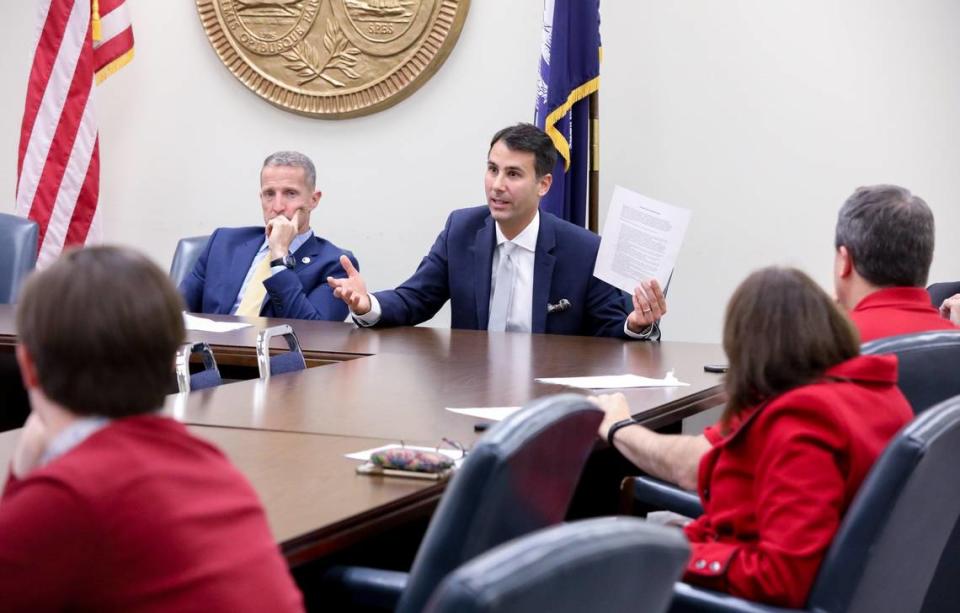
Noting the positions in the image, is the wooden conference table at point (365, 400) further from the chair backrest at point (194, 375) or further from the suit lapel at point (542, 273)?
the suit lapel at point (542, 273)

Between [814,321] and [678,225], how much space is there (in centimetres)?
174

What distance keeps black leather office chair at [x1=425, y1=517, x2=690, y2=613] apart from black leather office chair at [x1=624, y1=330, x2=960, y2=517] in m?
1.37

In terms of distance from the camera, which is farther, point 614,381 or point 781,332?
point 614,381

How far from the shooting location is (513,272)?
4.35 m

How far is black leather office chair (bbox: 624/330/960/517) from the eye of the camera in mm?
2412

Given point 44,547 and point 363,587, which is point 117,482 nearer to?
point 44,547

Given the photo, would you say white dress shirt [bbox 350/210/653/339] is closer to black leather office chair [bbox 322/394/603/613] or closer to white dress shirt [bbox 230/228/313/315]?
white dress shirt [bbox 230/228/313/315]

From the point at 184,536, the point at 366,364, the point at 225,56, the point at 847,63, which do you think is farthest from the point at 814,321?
Answer: the point at 225,56

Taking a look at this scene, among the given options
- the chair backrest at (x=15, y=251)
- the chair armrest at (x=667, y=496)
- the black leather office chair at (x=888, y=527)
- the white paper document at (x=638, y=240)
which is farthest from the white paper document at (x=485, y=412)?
the chair backrest at (x=15, y=251)

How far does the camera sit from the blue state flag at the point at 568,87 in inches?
199

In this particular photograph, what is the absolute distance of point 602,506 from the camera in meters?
3.45

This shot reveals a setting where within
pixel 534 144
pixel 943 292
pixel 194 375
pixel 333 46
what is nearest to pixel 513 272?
pixel 534 144

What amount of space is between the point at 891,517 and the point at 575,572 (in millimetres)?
947

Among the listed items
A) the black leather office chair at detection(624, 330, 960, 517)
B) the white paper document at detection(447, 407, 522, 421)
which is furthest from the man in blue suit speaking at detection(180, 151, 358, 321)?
the black leather office chair at detection(624, 330, 960, 517)
